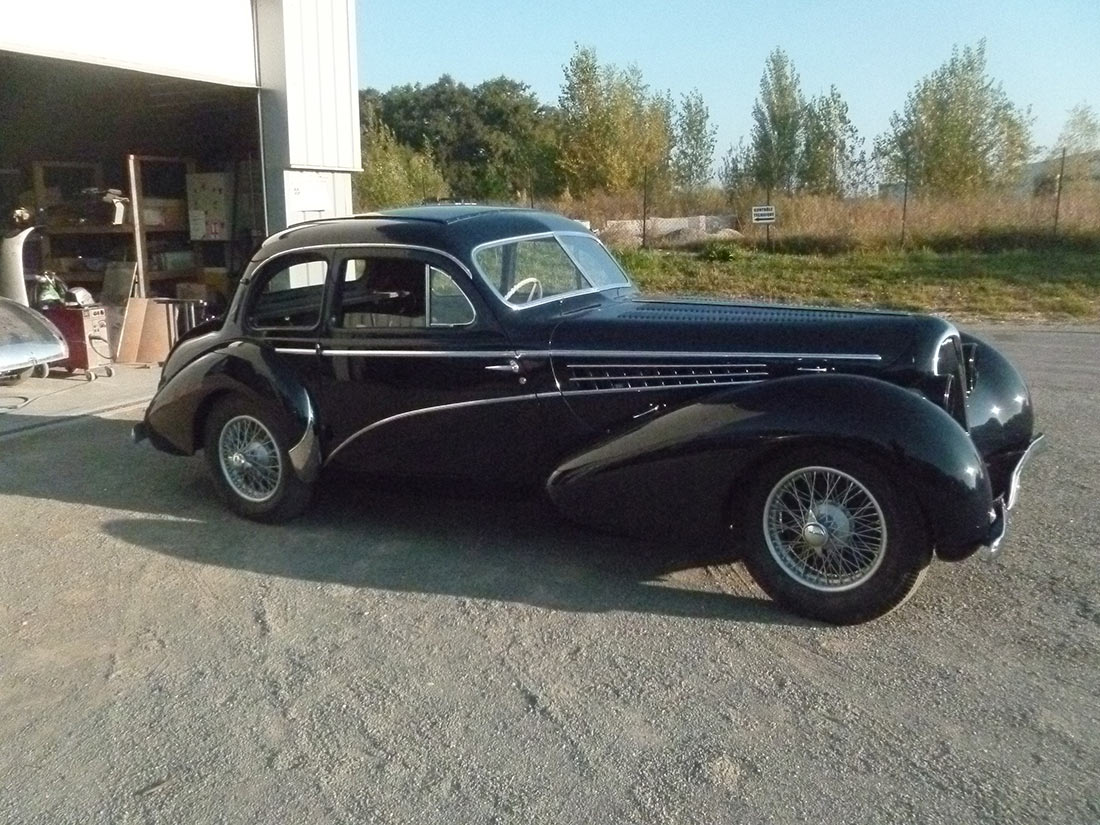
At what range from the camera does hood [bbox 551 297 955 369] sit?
481 centimetres

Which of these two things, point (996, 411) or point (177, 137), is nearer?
point (996, 411)

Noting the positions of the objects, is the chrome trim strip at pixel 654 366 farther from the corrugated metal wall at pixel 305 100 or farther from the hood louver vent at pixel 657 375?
the corrugated metal wall at pixel 305 100

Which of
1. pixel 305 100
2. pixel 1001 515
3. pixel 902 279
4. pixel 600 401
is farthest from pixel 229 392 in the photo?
pixel 902 279

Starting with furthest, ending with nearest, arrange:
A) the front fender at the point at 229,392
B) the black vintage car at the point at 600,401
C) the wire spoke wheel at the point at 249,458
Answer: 1. the wire spoke wheel at the point at 249,458
2. the front fender at the point at 229,392
3. the black vintage car at the point at 600,401

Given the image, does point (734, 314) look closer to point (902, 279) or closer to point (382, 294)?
point (382, 294)

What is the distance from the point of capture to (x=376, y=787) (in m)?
3.34

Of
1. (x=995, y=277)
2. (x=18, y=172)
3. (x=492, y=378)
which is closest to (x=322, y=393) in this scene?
(x=492, y=378)

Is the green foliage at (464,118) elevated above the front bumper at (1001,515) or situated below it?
above

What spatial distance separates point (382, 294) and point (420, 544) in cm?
136

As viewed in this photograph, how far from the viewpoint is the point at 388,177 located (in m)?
30.5

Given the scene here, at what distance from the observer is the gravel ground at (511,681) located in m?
3.26

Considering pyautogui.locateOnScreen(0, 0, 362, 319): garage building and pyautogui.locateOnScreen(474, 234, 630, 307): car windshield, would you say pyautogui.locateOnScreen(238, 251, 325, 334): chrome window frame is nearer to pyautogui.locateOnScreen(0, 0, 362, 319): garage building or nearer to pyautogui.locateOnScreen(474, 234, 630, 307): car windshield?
pyautogui.locateOnScreen(474, 234, 630, 307): car windshield

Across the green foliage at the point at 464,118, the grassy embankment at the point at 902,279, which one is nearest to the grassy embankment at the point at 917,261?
the grassy embankment at the point at 902,279

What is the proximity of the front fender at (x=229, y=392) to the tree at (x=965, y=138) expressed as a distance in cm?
2553
